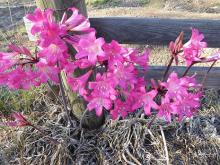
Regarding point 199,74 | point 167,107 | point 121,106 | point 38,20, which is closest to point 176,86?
point 167,107

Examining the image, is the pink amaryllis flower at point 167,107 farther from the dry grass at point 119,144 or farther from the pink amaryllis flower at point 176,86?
the dry grass at point 119,144

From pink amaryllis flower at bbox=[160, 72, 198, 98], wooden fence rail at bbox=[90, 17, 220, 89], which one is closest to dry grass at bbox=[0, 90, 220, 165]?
wooden fence rail at bbox=[90, 17, 220, 89]

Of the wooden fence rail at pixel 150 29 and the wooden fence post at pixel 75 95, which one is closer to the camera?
the wooden fence post at pixel 75 95

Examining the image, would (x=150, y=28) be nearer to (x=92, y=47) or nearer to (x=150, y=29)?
(x=150, y=29)

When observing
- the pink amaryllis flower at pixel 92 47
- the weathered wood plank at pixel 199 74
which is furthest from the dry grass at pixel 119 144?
the pink amaryllis flower at pixel 92 47

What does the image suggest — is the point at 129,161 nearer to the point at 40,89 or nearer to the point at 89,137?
the point at 89,137

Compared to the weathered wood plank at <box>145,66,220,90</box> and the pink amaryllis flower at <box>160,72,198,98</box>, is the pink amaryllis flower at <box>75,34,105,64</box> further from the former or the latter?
the weathered wood plank at <box>145,66,220,90</box>

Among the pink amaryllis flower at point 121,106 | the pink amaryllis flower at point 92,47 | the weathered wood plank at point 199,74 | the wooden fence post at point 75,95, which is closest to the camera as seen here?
the pink amaryllis flower at point 92,47
